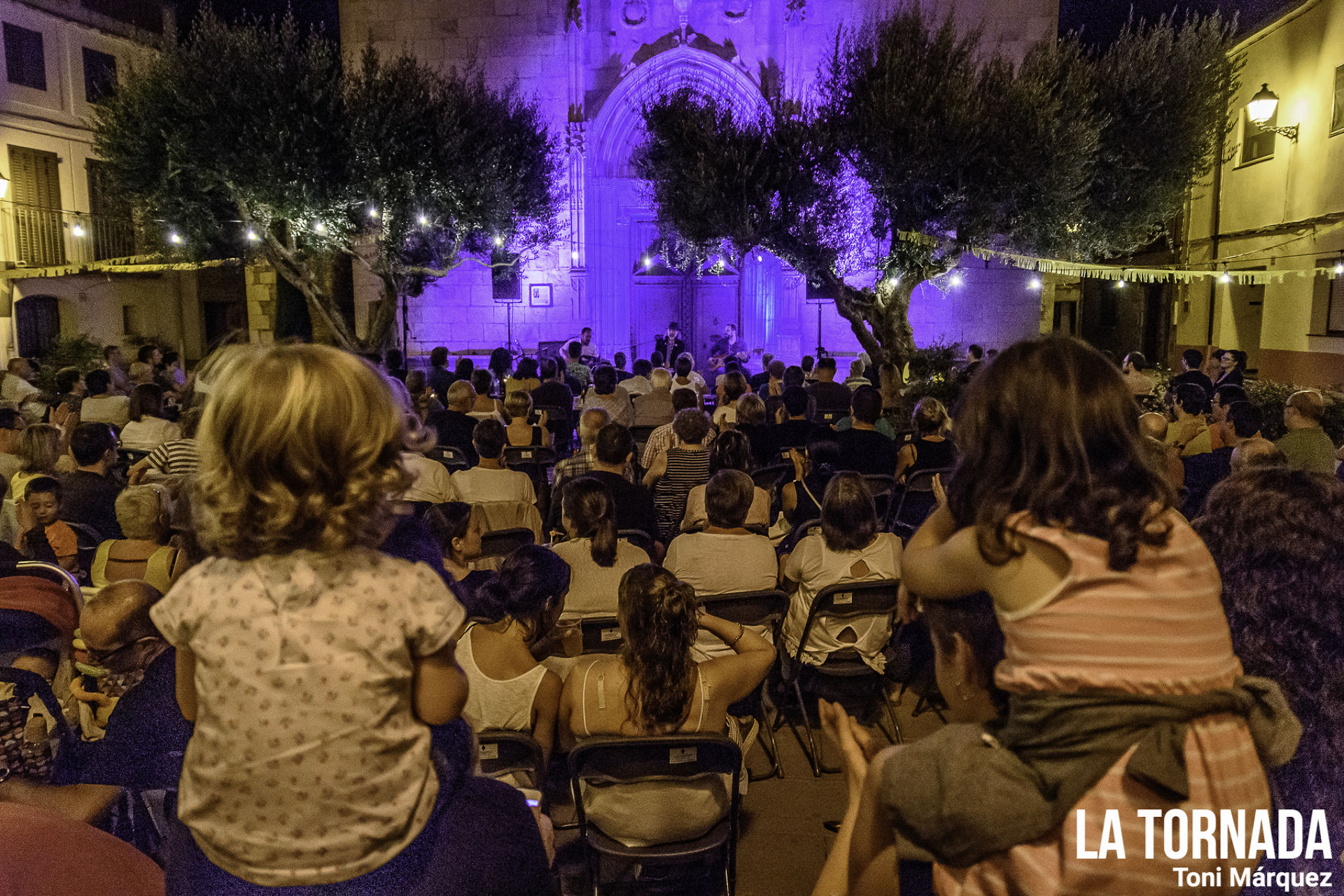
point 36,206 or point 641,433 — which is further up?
point 36,206

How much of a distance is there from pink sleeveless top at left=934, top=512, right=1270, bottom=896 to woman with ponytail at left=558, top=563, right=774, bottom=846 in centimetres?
126

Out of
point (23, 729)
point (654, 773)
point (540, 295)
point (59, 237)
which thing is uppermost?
point (59, 237)

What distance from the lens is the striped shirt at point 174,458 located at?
15.7 ft

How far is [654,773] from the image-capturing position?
7.68 feet

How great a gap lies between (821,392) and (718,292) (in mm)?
9600

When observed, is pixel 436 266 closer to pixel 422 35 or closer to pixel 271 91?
pixel 271 91

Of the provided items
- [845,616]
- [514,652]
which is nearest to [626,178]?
[845,616]

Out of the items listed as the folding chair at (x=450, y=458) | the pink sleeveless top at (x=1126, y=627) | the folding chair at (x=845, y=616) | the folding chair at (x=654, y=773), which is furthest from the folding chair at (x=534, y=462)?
the pink sleeveless top at (x=1126, y=627)

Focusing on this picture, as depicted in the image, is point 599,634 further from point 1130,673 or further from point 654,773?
point 1130,673

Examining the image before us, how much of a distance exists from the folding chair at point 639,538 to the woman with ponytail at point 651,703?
5.47 ft

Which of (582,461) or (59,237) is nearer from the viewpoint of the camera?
(582,461)

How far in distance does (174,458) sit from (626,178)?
12.4m

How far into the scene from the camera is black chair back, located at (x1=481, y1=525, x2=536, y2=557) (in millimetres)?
4289

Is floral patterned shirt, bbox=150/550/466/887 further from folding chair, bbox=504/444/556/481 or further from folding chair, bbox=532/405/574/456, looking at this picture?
folding chair, bbox=532/405/574/456
